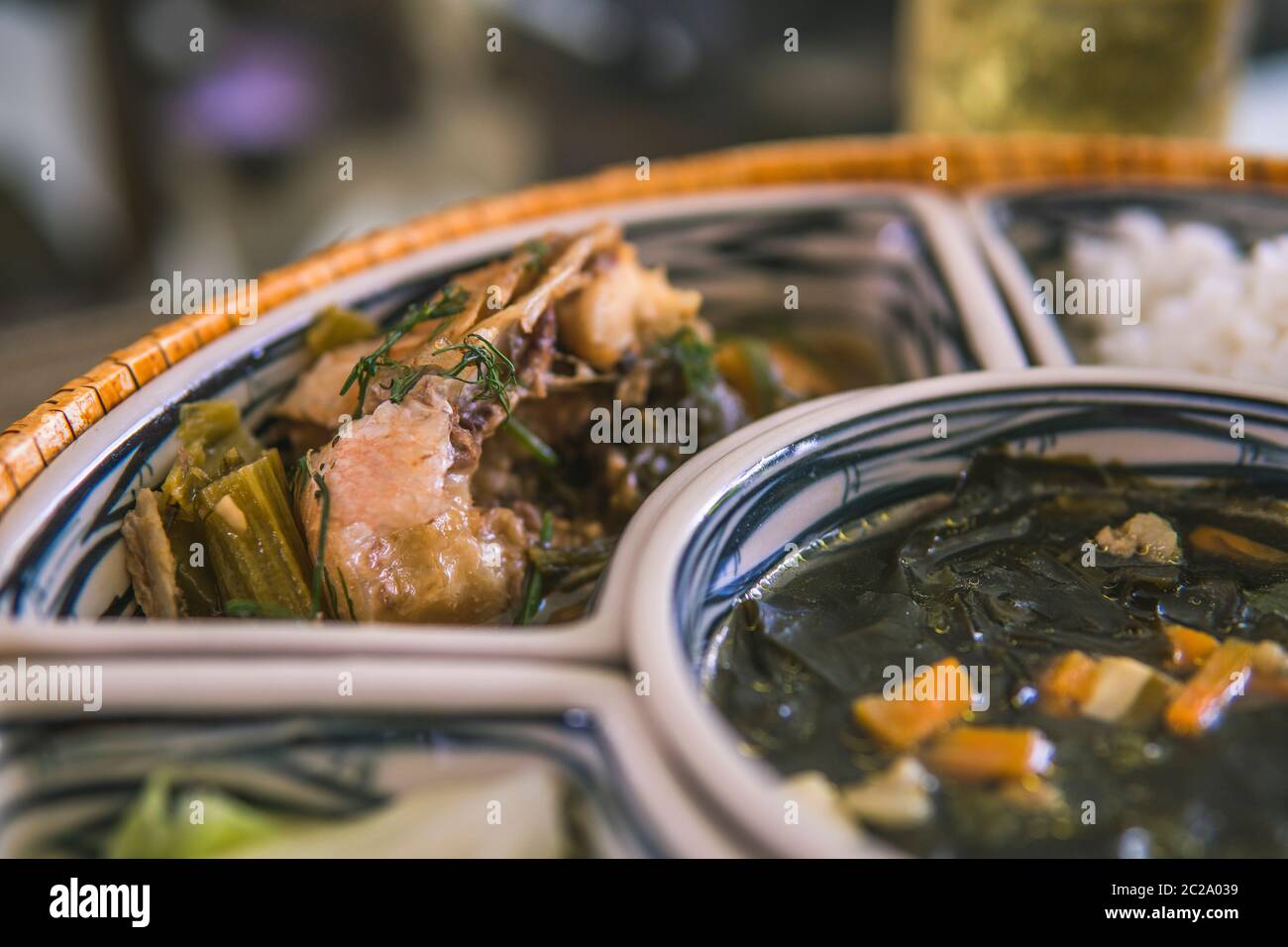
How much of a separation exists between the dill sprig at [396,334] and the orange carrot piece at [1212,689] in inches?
43.0

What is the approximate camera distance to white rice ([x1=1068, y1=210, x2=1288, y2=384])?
6.79ft

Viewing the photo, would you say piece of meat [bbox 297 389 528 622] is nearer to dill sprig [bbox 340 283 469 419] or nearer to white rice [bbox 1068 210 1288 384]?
dill sprig [bbox 340 283 469 419]

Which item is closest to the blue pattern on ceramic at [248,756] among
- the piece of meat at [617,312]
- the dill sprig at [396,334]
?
the dill sprig at [396,334]

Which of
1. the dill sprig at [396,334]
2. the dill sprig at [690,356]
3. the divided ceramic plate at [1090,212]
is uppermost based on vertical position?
the divided ceramic plate at [1090,212]

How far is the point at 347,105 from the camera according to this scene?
5.84 meters

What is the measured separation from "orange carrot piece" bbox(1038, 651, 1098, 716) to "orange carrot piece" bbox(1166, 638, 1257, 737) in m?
0.09

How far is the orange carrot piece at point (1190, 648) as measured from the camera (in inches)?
52.0

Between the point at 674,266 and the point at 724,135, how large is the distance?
390 centimetres

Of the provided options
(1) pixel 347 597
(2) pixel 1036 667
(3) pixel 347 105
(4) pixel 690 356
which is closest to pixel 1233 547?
(2) pixel 1036 667

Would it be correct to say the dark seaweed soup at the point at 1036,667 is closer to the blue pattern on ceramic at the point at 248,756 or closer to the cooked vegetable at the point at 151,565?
the blue pattern on ceramic at the point at 248,756

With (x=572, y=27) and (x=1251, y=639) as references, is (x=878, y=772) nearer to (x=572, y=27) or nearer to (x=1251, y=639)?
(x=1251, y=639)

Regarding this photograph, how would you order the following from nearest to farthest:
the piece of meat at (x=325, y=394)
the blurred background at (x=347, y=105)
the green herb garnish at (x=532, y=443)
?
the piece of meat at (x=325, y=394) → the green herb garnish at (x=532, y=443) → the blurred background at (x=347, y=105)

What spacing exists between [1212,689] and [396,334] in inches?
49.6

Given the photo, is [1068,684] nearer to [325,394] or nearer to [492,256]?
[325,394]
